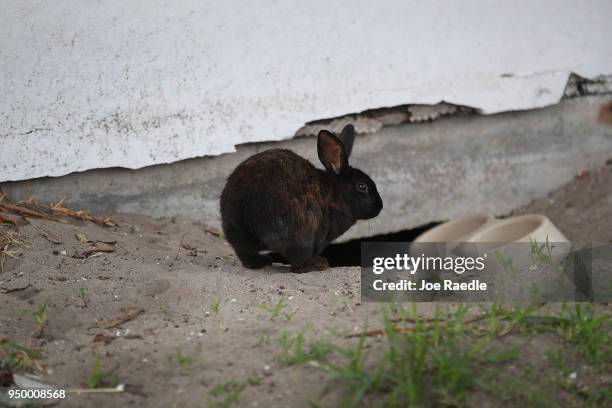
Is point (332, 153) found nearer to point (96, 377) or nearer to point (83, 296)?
point (83, 296)

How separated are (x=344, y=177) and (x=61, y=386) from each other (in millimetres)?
2285

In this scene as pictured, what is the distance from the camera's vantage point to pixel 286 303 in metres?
3.60

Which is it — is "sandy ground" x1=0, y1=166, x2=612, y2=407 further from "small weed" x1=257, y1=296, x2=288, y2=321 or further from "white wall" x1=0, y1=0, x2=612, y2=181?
"white wall" x1=0, y1=0, x2=612, y2=181

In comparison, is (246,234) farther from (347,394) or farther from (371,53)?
(371,53)

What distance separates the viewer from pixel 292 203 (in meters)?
4.10

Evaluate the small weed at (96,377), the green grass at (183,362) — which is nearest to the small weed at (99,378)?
the small weed at (96,377)

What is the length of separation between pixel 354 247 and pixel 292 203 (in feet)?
7.90

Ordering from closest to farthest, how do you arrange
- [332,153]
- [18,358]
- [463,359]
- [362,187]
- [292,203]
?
[463,359], [18,358], [292,203], [332,153], [362,187]

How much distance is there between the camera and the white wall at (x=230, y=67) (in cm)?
489

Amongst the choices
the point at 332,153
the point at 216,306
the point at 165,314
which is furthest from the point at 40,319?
the point at 332,153

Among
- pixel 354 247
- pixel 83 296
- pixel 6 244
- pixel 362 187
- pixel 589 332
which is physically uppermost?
pixel 362 187

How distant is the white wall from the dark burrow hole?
1.24 metres

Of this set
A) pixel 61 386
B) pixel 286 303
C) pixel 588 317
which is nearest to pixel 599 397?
pixel 588 317

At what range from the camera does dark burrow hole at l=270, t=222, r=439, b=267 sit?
627 cm
